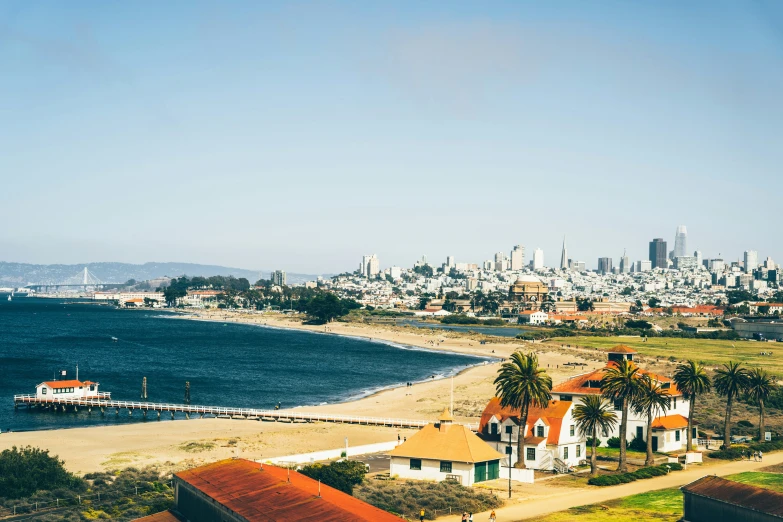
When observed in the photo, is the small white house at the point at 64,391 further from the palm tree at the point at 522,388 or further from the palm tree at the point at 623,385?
the palm tree at the point at 623,385

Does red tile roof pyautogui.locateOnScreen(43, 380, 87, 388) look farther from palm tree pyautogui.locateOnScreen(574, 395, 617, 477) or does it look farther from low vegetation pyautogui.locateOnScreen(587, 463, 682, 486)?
low vegetation pyautogui.locateOnScreen(587, 463, 682, 486)

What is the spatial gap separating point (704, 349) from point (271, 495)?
13557 cm

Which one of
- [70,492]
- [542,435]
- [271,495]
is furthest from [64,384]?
[271,495]

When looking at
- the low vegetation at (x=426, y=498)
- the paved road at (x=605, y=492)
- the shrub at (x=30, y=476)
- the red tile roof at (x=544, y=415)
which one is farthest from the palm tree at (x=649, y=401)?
the shrub at (x=30, y=476)

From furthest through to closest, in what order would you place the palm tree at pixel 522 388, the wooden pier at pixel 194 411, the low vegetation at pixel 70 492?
the wooden pier at pixel 194 411 < the palm tree at pixel 522 388 < the low vegetation at pixel 70 492

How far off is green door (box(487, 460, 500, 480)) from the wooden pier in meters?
18.3

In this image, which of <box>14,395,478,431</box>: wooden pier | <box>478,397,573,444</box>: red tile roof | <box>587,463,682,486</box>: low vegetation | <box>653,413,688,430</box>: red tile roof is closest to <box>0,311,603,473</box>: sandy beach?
<box>14,395,478,431</box>: wooden pier

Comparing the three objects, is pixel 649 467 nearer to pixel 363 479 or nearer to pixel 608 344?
pixel 363 479

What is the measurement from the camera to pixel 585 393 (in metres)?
65.6

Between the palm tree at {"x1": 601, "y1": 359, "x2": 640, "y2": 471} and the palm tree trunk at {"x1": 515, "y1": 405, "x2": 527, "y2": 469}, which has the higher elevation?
the palm tree at {"x1": 601, "y1": 359, "x2": 640, "y2": 471}

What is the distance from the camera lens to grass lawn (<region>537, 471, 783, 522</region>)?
1631 inches

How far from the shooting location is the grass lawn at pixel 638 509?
41.4 metres

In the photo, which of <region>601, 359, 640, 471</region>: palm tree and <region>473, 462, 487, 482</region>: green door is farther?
<region>601, 359, 640, 471</region>: palm tree

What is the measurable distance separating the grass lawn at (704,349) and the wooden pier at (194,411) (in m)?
59.4
